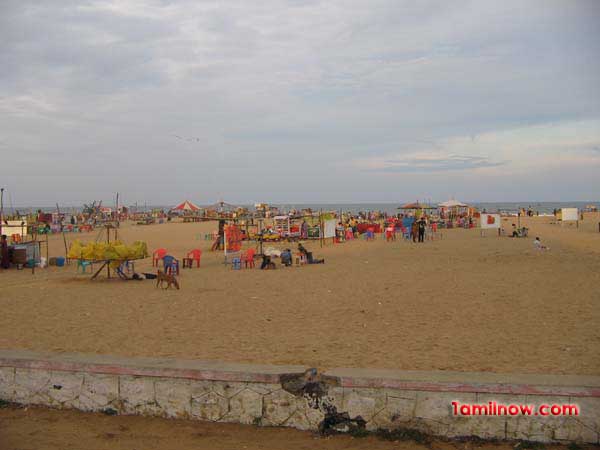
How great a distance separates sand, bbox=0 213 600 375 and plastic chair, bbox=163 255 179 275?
0.44m

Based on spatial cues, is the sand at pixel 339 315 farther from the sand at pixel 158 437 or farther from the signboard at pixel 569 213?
the signboard at pixel 569 213

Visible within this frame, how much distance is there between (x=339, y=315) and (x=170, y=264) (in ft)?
23.4

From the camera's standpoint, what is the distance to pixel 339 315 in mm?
8602

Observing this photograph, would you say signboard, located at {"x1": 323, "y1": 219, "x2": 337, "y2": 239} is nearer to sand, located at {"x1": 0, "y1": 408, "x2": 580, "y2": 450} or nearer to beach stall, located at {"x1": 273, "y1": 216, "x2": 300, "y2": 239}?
beach stall, located at {"x1": 273, "y1": 216, "x2": 300, "y2": 239}

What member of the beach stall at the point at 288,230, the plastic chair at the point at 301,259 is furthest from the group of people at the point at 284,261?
the beach stall at the point at 288,230

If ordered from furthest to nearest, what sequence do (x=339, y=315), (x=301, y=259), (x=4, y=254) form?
(x=301, y=259)
(x=4, y=254)
(x=339, y=315)

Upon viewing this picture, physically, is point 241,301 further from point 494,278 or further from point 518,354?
point 494,278

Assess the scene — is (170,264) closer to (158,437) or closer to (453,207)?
(158,437)

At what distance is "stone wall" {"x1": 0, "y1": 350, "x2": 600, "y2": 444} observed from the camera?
12.9 feet

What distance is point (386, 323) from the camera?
7863 millimetres

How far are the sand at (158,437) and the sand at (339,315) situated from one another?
4.83 ft

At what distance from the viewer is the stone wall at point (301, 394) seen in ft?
12.9

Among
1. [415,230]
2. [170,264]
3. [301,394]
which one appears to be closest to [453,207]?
[415,230]

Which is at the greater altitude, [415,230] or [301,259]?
[415,230]
